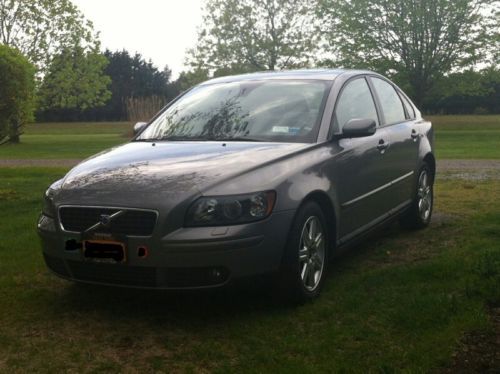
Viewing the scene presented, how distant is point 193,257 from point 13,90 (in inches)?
248

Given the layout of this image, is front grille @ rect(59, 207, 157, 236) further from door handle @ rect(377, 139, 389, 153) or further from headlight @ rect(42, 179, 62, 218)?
door handle @ rect(377, 139, 389, 153)

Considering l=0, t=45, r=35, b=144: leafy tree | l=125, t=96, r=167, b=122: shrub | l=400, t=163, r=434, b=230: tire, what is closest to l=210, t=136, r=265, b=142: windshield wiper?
l=400, t=163, r=434, b=230: tire

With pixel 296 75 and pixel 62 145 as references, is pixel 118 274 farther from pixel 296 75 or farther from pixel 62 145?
pixel 62 145

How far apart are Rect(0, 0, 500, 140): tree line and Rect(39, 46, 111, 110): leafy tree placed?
6 cm

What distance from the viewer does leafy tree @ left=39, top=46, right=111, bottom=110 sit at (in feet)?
118

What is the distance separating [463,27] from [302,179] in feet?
100

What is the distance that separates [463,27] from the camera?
32.0 metres

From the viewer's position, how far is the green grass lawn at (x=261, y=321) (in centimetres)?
347

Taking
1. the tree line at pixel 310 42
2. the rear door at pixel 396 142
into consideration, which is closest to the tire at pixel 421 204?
the rear door at pixel 396 142

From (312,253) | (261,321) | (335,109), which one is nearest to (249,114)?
(335,109)

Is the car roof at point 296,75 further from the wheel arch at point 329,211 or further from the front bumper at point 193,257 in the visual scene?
the front bumper at point 193,257

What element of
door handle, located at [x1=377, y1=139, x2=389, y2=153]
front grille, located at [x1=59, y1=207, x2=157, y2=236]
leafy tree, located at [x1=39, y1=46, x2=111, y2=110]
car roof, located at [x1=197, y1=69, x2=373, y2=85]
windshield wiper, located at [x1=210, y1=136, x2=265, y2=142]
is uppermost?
leafy tree, located at [x1=39, y1=46, x2=111, y2=110]

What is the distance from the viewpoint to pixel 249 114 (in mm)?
5086

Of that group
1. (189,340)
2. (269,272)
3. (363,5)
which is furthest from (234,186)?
(363,5)
